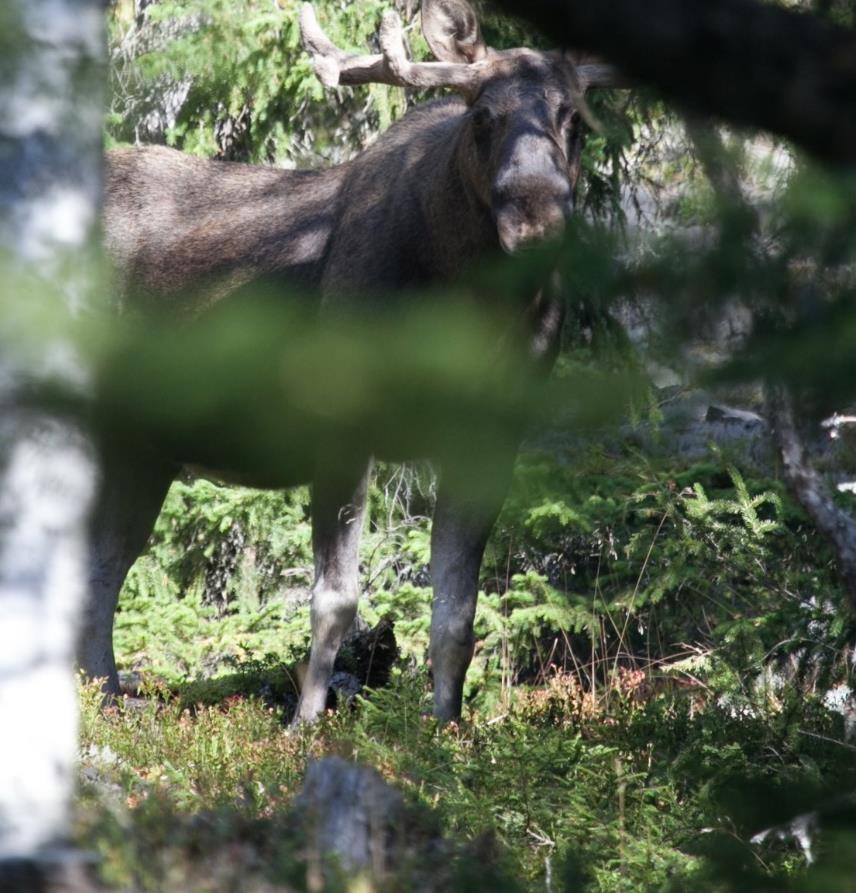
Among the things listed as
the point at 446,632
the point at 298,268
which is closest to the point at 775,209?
the point at 446,632

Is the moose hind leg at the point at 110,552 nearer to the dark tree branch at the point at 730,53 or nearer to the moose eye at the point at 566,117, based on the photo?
the moose eye at the point at 566,117

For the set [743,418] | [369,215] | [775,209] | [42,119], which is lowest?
[775,209]

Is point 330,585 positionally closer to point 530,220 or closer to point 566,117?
point 530,220

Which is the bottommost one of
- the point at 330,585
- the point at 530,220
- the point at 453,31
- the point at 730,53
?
the point at 330,585

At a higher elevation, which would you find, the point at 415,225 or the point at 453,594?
the point at 415,225

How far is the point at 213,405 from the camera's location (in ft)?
4.96

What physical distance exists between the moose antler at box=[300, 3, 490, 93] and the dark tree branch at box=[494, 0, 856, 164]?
630cm

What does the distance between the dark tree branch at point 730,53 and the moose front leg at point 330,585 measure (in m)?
6.13

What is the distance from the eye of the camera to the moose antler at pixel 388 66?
788 centimetres

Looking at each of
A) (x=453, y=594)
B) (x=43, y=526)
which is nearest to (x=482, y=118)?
(x=453, y=594)

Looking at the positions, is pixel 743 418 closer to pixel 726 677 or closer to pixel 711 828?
pixel 726 677

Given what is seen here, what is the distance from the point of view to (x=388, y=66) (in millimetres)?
8008

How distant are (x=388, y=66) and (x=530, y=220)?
1.71 meters

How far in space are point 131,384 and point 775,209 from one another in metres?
0.86
